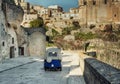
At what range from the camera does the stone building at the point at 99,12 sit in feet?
338

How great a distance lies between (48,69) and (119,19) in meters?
82.1

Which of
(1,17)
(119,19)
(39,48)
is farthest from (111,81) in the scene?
(119,19)

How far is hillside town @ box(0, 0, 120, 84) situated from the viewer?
1781 centimetres

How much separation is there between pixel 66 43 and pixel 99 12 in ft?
109

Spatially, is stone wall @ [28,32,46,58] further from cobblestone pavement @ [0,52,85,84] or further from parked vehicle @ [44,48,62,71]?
parked vehicle @ [44,48,62,71]

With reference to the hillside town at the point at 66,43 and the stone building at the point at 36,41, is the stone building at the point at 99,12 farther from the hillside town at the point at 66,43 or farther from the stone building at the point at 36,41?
the stone building at the point at 36,41

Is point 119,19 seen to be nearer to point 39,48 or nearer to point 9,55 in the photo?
point 39,48

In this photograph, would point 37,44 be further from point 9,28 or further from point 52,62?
point 52,62

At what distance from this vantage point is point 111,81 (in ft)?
23.0

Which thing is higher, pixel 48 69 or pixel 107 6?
pixel 107 6

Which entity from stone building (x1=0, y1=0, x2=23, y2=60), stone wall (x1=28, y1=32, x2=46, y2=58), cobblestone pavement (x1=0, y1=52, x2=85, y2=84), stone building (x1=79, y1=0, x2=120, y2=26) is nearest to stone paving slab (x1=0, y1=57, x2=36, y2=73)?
stone building (x1=0, y1=0, x2=23, y2=60)

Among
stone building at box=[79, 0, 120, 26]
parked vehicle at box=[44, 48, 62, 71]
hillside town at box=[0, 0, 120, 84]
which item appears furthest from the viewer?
stone building at box=[79, 0, 120, 26]

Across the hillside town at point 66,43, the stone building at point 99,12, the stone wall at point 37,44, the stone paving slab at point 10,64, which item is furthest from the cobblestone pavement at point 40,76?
the stone building at point 99,12

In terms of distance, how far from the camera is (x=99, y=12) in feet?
345
